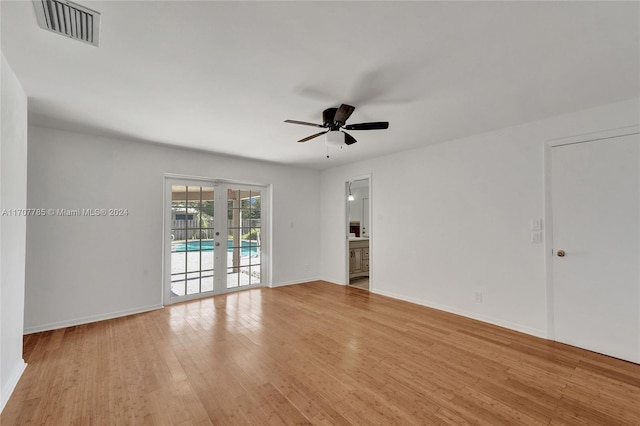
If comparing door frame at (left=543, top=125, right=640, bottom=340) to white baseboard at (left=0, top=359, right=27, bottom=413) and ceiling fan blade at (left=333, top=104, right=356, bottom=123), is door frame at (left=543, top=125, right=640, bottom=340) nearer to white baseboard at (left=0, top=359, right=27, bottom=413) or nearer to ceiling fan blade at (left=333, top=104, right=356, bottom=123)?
ceiling fan blade at (left=333, top=104, right=356, bottom=123)

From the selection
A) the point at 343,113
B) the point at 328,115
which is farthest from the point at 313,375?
the point at 328,115

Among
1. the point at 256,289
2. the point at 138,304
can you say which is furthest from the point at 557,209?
the point at 138,304

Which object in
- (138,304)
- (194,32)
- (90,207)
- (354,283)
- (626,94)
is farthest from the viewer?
(354,283)

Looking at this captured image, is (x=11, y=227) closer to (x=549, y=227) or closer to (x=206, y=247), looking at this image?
(x=206, y=247)

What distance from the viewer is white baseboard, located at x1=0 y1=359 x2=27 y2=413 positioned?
2051 millimetres

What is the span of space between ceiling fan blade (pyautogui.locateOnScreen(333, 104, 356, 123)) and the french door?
3.17 m

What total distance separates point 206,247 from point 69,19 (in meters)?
3.81

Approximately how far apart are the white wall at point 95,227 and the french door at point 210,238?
27cm

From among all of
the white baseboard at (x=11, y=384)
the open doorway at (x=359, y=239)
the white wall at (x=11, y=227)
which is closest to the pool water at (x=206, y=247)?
the open doorway at (x=359, y=239)

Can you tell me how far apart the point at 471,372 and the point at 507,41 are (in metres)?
2.63

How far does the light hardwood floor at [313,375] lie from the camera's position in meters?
1.94

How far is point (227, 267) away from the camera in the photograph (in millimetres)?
5227

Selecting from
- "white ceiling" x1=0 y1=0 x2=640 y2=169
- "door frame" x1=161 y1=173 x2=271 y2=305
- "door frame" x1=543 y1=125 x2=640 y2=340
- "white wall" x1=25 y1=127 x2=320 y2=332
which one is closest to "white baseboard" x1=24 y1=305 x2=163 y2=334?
"white wall" x1=25 y1=127 x2=320 y2=332

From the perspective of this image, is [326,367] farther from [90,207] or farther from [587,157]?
[90,207]
